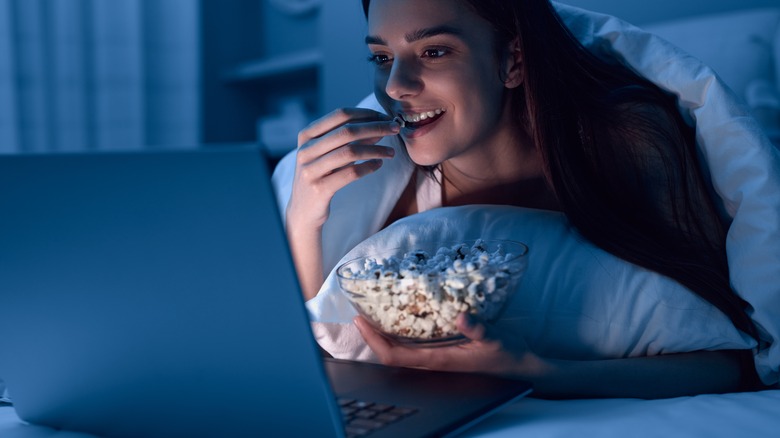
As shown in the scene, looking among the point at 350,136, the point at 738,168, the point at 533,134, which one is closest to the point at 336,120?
the point at 350,136

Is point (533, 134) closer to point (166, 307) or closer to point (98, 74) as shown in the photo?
point (166, 307)

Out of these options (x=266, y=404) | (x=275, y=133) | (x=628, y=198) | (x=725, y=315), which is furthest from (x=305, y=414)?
(x=275, y=133)

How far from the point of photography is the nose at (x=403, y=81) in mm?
1190

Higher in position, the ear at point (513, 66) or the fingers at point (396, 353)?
the ear at point (513, 66)

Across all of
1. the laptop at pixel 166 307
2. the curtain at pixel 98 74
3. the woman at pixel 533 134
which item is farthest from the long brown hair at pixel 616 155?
the curtain at pixel 98 74

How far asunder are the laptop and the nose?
2.10 ft

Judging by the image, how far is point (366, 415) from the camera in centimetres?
64

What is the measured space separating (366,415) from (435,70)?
0.72m

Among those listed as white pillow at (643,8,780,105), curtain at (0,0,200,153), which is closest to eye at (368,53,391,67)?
white pillow at (643,8,780,105)

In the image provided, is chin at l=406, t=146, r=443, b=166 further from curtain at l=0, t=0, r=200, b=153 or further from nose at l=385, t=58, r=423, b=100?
curtain at l=0, t=0, r=200, b=153

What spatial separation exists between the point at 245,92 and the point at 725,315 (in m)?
2.96

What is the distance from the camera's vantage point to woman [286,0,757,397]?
1064 millimetres

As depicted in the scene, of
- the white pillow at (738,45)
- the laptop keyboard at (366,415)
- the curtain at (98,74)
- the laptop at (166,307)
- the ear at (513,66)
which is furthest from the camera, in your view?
the curtain at (98,74)

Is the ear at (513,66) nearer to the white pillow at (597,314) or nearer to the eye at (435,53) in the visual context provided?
the eye at (435,53)
